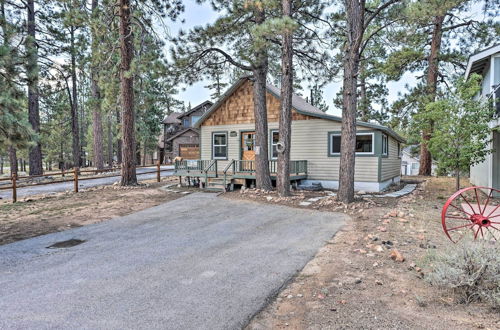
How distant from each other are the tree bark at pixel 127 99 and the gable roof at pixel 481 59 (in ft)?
42.7

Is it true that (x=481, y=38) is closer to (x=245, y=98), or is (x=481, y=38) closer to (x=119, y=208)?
(x=245, y=98)

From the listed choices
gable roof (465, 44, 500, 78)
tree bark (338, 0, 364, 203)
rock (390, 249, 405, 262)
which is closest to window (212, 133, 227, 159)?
tree bark (338, 0, 364, 203)

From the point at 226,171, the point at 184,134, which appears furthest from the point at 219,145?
the point at 184,134

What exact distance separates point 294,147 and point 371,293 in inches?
398

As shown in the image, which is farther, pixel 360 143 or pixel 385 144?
pixel 385 144

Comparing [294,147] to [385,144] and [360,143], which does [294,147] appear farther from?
[385,144]

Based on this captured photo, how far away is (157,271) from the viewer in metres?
3.98

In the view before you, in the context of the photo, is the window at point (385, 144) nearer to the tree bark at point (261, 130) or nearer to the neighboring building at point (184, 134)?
the tree bark at point (261, 130)

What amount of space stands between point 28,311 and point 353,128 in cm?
808

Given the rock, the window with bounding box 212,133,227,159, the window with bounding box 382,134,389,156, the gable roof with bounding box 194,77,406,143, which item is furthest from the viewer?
the window with bounding box 212,133,227,159

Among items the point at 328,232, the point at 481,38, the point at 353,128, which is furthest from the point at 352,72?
the point at 481,38

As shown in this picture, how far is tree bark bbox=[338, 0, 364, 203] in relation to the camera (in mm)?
8344

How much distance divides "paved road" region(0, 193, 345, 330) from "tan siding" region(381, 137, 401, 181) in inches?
259

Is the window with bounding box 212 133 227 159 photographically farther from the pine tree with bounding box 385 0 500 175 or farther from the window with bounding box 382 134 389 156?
the pine tree with bounding box 385 0 500 175
